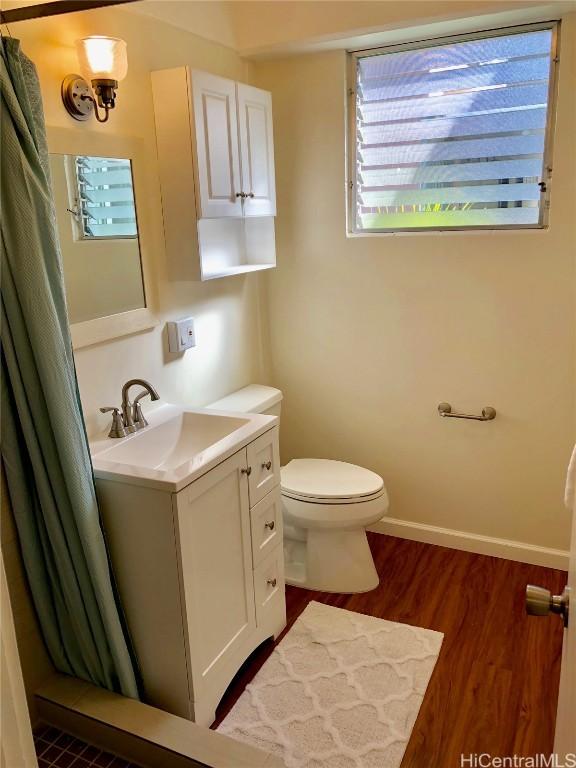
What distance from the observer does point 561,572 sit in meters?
2.65

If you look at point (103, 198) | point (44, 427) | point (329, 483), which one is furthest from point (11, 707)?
point (329, 483)

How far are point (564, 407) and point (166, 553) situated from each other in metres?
1.72

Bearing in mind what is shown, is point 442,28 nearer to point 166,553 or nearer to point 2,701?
point 166,553

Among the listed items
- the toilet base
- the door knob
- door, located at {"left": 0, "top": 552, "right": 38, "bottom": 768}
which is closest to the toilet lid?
the toilet base

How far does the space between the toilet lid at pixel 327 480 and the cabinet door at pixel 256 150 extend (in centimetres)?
111

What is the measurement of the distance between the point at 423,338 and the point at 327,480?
0.76 meters

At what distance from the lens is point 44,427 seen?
1.66 meters

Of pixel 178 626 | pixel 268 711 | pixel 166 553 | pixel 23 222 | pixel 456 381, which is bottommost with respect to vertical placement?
pixel 268 711

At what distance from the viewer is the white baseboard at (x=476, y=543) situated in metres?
2.68

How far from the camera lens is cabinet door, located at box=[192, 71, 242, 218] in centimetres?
218

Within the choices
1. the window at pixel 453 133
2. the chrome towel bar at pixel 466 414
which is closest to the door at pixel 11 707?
the chrome towel bar at pixel 466 414

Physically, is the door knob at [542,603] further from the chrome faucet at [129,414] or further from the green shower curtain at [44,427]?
the chrome faucet at [129,414]

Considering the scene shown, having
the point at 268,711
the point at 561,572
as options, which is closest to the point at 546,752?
the point at 268,711

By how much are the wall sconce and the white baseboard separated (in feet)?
7.13
